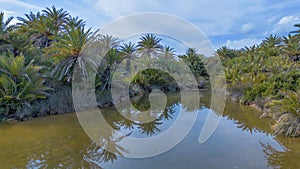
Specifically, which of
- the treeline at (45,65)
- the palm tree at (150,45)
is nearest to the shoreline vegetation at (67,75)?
the treeline at (45,65)

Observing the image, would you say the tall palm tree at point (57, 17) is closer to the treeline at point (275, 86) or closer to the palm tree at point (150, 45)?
the palm tree at point (150, 45)

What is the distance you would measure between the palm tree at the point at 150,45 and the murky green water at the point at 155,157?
17.6 m

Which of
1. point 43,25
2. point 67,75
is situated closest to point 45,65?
point 67,75

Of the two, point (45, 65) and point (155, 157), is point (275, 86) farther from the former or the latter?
point (45, 65)

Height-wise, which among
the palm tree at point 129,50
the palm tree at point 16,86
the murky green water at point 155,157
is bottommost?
the murky green water at point 155,157

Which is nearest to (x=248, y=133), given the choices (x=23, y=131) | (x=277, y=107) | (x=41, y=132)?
(x=277, y=107)

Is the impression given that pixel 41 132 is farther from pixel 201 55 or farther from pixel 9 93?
pixel 201 55

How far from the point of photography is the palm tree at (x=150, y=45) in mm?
27719

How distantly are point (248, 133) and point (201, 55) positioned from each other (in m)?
25.1

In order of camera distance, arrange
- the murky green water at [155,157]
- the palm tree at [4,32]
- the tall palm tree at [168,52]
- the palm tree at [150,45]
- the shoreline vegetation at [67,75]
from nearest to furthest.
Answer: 1. the murky green water at [155,157]
2. the shoreline vegetation at [67,75]
3. the palm tree at [4,32]
4. the palm tree at [150,45]
5. the tall palm tree at [168,52]

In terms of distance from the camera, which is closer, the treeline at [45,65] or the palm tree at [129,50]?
the treeline at [45,65]

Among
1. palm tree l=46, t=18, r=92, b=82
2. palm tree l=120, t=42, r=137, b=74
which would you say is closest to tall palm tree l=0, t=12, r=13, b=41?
palm tree l=46, t=18, r=92, b=82

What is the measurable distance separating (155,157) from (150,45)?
2235 centimetres

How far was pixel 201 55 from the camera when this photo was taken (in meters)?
33.3
